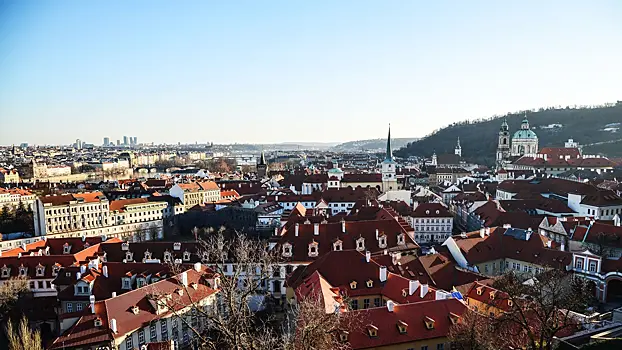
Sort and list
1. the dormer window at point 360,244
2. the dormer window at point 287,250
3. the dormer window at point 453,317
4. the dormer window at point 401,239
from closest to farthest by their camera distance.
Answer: the dormer window at point 453,317, the dormer window at point 287,250, the dormer window at point 360,244, the dormer window at point 401,239

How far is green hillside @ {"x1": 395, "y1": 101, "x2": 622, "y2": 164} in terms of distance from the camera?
146 meters

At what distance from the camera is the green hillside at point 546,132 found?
14575 centimetres

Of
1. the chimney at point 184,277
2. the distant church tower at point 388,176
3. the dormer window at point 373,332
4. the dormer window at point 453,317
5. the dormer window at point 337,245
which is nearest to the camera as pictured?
the dormer window at point 373,332

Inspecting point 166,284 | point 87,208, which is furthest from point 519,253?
point 87,208

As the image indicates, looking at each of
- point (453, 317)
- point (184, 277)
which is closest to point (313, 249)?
point (184, 277)

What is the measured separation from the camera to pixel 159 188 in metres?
83.1

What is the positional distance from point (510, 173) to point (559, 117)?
107765 mm

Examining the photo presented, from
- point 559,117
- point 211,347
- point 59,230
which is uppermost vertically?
point 559,117

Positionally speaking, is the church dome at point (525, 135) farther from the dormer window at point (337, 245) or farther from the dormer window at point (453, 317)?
the dormer window at point (453, 317)

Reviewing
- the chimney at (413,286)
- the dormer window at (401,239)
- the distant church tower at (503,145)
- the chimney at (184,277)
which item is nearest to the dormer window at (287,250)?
the dormer window at (401,239)

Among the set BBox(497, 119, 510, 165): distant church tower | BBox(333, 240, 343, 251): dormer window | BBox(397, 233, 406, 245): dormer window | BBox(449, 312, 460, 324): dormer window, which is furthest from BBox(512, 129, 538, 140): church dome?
BBox(449, 312, 460, 324): dormer window

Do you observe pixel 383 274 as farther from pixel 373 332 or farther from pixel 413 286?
pixel 373 332

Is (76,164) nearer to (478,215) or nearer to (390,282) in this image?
(478,215)

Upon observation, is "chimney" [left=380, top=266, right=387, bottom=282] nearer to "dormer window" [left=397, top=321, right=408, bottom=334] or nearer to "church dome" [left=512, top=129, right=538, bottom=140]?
"dormer window" [left=397, top=321, right=408, bottom=334]
